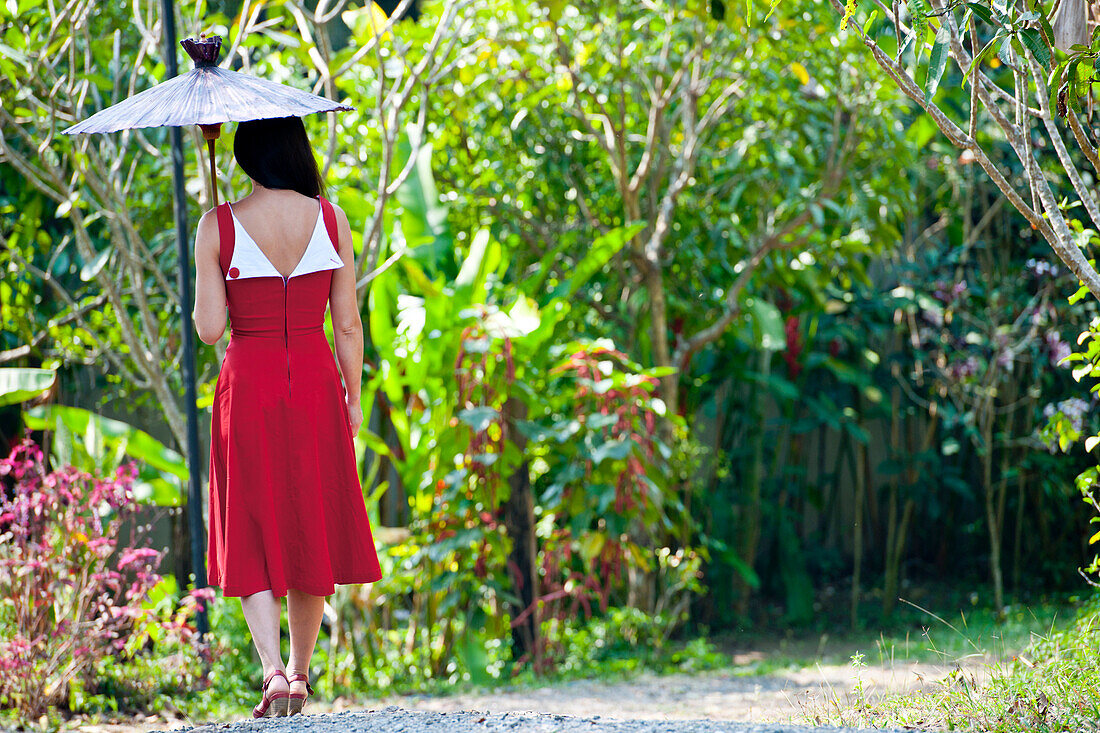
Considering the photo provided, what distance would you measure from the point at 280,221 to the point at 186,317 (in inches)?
55.1

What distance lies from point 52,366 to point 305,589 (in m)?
2.70

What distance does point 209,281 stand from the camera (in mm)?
2273

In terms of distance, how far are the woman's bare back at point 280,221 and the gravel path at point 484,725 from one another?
39.7 inches

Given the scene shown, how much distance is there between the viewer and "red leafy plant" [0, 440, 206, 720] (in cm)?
325

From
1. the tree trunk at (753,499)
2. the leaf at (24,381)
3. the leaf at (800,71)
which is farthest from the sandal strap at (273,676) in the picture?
the tree trunk at (753,499)

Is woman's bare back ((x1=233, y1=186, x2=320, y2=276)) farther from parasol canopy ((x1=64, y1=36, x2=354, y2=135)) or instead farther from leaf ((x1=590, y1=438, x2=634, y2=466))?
leaf ((x1=590, y1=438, x2=634, y2=466))

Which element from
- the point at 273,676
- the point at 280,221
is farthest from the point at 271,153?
the point at 273,676

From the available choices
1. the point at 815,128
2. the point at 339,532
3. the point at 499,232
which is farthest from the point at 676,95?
the point at 339,532

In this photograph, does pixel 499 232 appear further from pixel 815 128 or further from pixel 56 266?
pixel 56 266

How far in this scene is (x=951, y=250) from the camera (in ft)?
17.7

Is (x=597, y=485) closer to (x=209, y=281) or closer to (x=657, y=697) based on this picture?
(x=657, y=697)

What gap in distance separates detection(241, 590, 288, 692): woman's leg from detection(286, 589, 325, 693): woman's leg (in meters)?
0.09

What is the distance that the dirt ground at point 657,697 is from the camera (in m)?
3.27

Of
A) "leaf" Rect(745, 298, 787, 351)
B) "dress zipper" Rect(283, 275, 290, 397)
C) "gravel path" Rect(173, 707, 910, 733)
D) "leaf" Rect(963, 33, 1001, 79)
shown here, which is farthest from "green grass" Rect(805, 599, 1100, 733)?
"leaf" Rect(745, 298, 787, 351)
